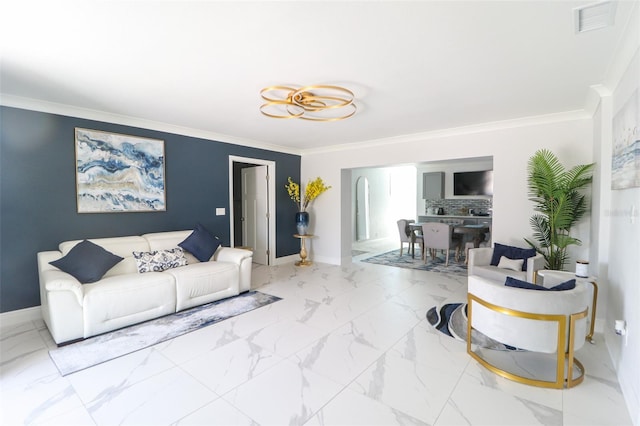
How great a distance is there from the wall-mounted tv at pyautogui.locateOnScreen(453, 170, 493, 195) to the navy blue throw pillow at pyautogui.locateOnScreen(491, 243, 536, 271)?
153 inches

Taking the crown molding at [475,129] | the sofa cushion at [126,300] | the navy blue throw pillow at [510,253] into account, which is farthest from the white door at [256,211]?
the navy blue throw pillow at [510,253]

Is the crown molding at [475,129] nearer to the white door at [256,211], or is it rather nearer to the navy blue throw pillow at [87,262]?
the white door at [256,211]

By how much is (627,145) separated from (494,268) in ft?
6.88

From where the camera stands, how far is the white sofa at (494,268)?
3.48 meters

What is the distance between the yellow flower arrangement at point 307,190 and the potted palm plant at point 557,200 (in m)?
3.61

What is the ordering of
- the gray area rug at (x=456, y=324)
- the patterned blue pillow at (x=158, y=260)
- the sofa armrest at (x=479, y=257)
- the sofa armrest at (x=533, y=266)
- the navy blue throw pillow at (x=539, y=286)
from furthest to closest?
1. the sofa armrest at (x=479, y=257)
2. the patterned blue pillow at (x=158, y=260)
3. the sofa armrest at (x=533, y=266)
4. the gray area rug at (x=456, y=324)
5. the navy blue throw pillow at (x=539, y=286)

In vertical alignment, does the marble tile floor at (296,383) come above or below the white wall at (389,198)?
below

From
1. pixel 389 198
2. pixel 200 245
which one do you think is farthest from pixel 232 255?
pixel 389 198

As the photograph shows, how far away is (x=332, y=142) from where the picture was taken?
570cm

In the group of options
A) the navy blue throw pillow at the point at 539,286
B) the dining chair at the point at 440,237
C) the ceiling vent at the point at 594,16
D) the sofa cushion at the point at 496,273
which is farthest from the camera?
the dining chair at the point at 440,237

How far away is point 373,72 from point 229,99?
165 centimetres

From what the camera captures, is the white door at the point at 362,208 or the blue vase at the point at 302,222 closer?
the blue vase at the point at 302,222

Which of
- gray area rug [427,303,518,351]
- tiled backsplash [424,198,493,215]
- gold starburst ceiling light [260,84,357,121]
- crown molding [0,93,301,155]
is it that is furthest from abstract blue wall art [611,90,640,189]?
tiled backsplash [424,198,493,215]

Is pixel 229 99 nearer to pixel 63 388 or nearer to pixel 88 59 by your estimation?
pixel 88 59
